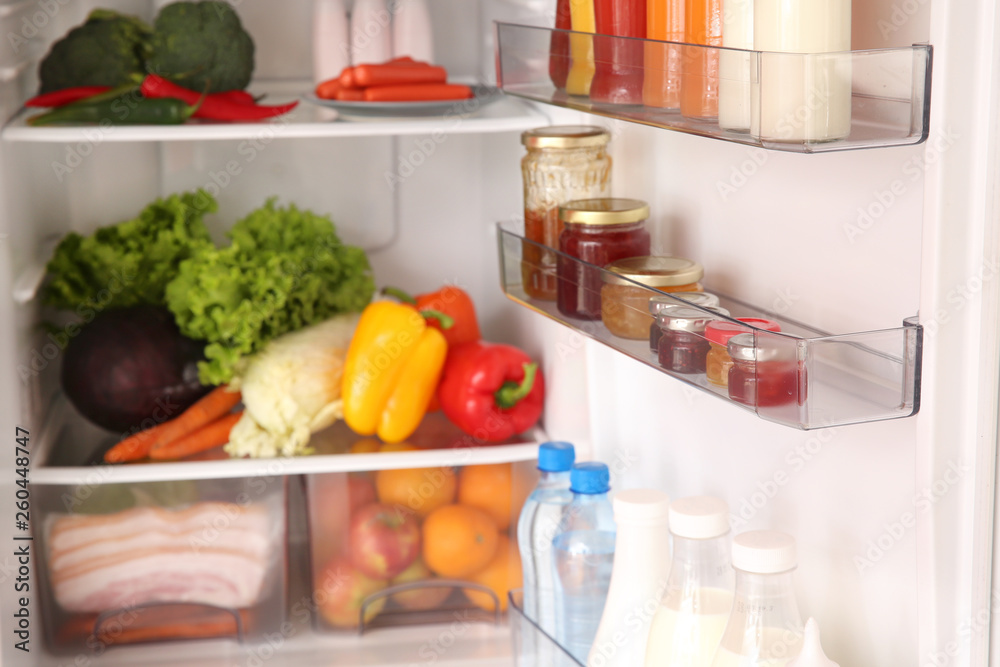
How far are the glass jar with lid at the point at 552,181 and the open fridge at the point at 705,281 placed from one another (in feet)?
0.11

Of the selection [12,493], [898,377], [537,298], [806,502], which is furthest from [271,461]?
[898,377]

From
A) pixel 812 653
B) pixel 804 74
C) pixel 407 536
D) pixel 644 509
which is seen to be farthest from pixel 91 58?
pixel 812 653

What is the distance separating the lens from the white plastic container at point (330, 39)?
1.55 metres

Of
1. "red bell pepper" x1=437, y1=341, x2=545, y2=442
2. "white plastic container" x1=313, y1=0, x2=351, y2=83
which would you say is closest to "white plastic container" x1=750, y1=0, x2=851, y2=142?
"red bell pepper" x1=437, y1=341, x2=545, y2=442

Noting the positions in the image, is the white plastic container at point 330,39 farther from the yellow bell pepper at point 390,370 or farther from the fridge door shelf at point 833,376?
the fridge door shelf at point 833,376

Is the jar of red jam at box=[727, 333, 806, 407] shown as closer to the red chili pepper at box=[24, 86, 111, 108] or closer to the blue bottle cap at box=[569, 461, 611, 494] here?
the blue bottle cap at box=[569, 461, 611, 494]

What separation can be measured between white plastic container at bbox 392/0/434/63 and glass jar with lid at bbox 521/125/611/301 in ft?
1.76

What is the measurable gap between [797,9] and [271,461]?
0.94 metres

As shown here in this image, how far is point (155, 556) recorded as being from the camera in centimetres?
134

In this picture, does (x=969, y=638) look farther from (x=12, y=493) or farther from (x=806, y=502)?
(x=12, y=493)

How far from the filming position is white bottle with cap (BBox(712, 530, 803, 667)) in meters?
0.73

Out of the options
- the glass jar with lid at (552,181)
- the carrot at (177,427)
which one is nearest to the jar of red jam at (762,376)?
the glass jar with lid at (552,181)

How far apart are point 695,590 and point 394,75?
921mm

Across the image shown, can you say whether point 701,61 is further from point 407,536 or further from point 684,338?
point 407,536
